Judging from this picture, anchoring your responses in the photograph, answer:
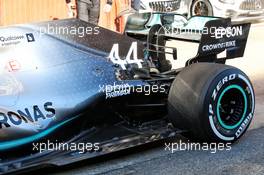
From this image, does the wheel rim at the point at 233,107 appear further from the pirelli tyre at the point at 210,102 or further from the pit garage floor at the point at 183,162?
the pit garage floor at the point at 183,162

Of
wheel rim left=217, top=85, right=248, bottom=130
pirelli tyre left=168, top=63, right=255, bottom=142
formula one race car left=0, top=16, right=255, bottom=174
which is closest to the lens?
formula one race car left=0, top=16, right=255, bottom=174

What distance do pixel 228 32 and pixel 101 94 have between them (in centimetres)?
149

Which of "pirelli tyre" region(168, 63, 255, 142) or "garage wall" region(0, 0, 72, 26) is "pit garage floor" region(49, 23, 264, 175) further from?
"garage wall" region(0, 0, 72, 26)

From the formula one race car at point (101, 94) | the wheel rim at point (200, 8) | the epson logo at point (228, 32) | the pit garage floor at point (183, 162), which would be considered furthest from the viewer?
the wheel rim at point (200, 8)

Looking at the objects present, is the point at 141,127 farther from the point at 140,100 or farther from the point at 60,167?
the point at 60,167

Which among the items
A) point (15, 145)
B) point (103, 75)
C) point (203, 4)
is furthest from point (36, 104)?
point (203, 4)

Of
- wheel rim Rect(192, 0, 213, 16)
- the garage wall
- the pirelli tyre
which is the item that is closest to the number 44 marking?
the pirelli tyre

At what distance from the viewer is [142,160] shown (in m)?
4.88

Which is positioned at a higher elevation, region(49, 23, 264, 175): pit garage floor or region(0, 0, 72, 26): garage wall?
Result: region(0, 0, 72, 26): garage wall

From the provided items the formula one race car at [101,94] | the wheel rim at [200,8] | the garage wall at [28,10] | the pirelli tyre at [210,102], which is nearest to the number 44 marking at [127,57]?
the formula one race car at [101,94]

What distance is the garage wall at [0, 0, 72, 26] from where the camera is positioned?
10.4 meters

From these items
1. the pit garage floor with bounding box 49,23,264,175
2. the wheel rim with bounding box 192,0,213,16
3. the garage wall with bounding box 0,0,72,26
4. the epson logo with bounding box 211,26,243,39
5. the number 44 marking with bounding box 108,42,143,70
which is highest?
the epson logo with bounding box 211,26,243,39

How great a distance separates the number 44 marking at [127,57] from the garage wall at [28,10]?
18.5 ft

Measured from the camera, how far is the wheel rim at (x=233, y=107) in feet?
16.9
